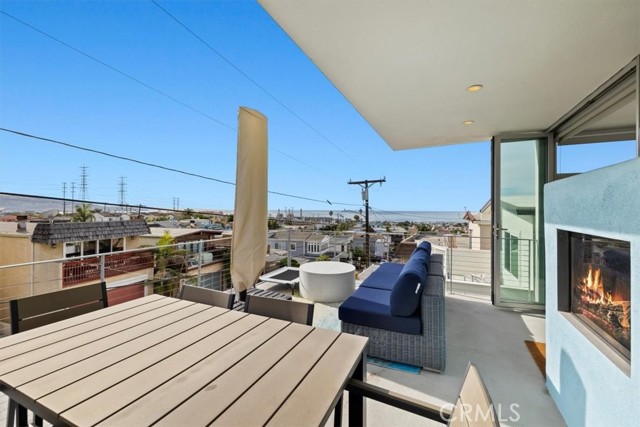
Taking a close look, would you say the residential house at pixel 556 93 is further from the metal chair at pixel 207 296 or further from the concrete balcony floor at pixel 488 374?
the metal chair at pixel 207 296

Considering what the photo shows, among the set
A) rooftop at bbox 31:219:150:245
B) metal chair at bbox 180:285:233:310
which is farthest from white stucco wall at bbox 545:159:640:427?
rooftop at bbox 31:219:150:245

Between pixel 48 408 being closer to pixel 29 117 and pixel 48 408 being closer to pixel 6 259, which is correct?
pixel 29 117

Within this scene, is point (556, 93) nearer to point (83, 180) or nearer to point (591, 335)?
point (591, 335)

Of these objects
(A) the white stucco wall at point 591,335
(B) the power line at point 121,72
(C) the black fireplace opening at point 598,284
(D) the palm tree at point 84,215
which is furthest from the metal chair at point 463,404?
(D) the palm tree at point 84,215

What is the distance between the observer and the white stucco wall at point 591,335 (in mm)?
975

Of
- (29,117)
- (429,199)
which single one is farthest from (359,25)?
(429,199)

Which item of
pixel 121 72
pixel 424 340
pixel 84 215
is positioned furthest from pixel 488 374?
pixel 84 215

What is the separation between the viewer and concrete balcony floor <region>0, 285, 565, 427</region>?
1565mm

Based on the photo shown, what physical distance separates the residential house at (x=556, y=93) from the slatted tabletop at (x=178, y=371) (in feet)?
3.72

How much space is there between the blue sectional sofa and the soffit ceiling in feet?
5.03

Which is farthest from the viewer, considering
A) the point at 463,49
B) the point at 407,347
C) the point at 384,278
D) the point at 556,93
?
the point at 384,278

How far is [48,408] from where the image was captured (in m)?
0.73

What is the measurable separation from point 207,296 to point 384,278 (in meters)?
2.09

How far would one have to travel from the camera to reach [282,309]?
1486mm
